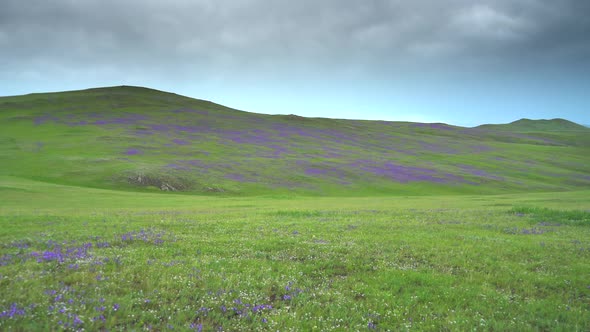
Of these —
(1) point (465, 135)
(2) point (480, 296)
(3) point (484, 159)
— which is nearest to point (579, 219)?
(2) point (480, 296)

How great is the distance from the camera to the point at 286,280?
9.70m

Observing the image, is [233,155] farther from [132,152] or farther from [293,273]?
[293,273]

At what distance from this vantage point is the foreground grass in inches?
293

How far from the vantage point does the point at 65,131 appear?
316 ft

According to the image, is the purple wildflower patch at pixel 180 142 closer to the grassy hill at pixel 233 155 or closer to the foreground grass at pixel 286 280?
the grassy hill at pixel 233 155

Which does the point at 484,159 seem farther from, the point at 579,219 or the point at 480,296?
the point at 480,296

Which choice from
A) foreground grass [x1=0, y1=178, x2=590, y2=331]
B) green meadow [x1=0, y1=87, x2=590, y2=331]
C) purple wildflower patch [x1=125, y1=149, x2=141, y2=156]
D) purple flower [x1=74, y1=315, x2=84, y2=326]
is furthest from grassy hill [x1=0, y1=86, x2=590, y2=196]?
purple flower [x1=74, y1=315, x2=84, y2=326]

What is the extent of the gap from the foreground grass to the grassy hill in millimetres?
46045

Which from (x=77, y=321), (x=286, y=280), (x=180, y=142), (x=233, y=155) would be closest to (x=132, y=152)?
(x=180, y=142)

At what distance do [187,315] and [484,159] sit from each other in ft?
421

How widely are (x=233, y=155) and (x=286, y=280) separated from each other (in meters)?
78.6

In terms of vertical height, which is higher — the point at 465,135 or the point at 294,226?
the point at 465,135

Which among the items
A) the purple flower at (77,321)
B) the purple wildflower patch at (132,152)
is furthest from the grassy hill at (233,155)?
the purple flower at (77,321)

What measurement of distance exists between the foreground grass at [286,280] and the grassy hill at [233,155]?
151 ft
